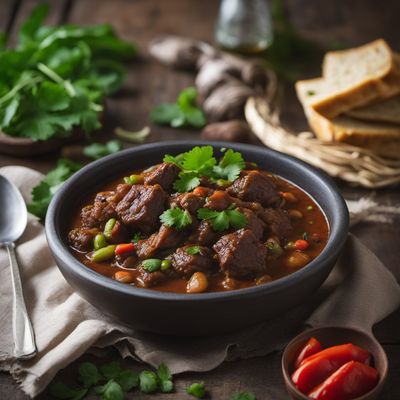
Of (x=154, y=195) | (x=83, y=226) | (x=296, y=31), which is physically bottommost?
(x=296, y=31)

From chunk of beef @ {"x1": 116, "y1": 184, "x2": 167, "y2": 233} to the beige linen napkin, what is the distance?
1.71 feet

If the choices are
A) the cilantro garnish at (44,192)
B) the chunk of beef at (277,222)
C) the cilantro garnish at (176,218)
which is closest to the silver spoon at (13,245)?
the cilantro garnish at (44,192)

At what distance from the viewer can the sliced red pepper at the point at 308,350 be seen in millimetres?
3430

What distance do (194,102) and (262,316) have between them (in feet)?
10.6

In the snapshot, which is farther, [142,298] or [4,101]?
[4,101]

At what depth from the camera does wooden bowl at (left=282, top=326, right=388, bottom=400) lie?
10.8ft

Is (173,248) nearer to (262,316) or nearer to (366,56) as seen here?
(262,316)

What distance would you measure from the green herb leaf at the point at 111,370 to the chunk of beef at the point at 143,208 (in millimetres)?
727

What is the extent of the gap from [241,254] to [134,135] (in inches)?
104

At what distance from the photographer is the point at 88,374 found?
3.55m

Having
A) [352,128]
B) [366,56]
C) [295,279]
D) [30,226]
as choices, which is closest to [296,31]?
[366,56]

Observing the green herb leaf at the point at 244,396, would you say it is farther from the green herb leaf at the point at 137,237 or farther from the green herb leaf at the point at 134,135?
the green herb leaf at the point at 134,135

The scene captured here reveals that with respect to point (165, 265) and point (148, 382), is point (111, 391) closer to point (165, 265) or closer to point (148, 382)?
point (148, 382)

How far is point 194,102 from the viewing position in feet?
21.2
